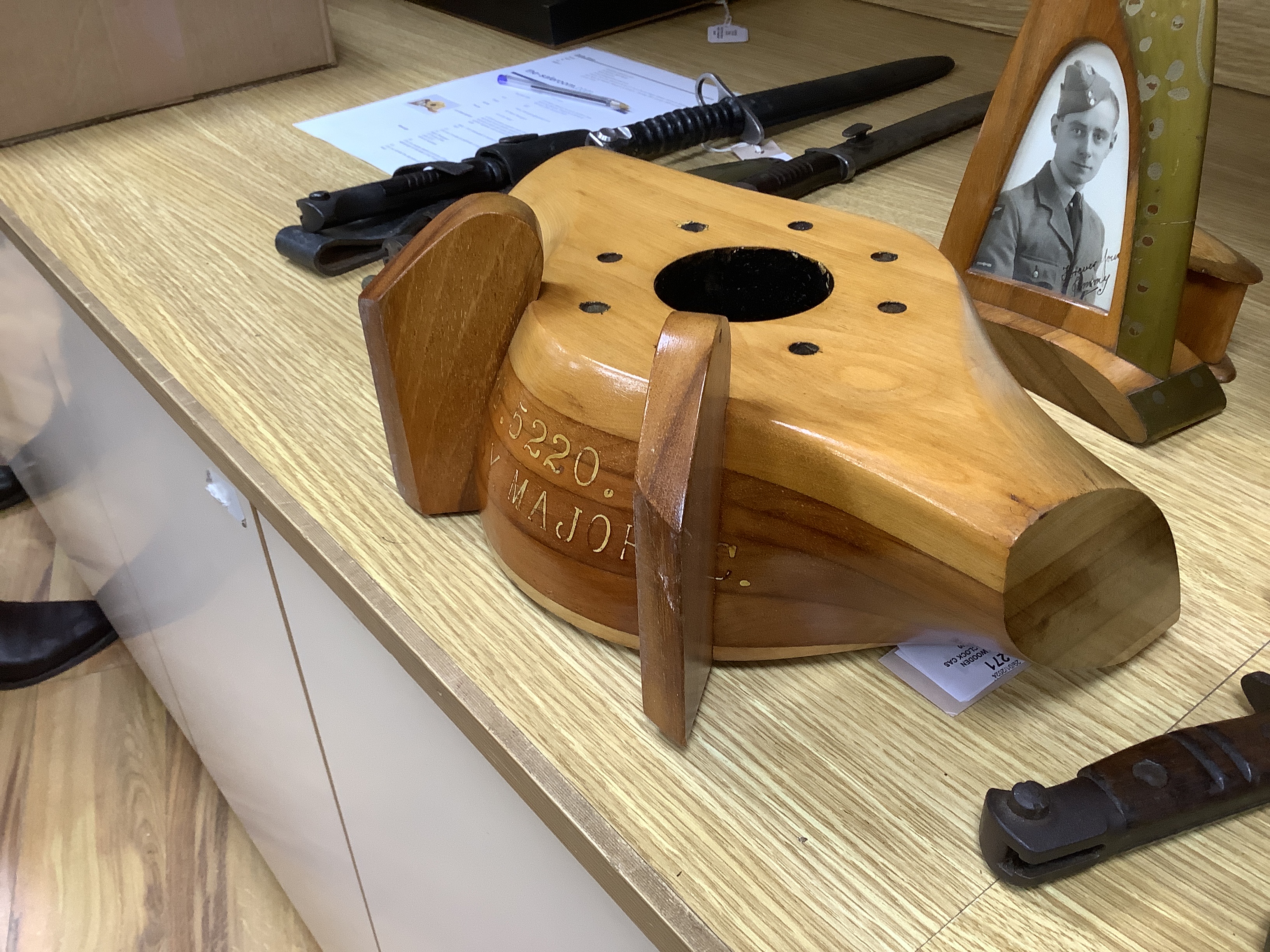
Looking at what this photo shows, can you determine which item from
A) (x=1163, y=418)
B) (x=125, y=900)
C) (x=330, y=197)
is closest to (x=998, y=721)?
(x=1163, y=418)

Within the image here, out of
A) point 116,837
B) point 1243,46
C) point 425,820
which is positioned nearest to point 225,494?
point 425,820

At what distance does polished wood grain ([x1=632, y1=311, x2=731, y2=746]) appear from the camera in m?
0.31

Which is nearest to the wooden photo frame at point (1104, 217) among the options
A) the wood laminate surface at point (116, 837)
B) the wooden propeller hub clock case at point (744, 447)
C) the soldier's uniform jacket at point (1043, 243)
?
the soldier's uniform jacket at point (1043, 243)

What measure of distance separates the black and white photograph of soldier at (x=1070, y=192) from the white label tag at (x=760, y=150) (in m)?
0.33

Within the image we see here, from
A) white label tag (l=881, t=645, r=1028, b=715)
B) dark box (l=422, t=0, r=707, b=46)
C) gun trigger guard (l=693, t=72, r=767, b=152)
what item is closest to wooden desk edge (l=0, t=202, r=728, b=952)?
white label tag (l=881, t=645, r=1028, b=715)

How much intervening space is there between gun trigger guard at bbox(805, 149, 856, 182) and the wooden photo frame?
21 cm

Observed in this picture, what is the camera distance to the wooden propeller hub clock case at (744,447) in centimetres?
32

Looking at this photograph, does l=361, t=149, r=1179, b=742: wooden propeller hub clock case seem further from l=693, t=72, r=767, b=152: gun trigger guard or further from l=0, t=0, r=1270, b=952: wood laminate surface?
l=693, t=72, r=767, b=152: gun trigger guard

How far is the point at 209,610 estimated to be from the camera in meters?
0.82

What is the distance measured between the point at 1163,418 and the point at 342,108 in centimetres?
79

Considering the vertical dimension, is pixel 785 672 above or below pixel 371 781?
above

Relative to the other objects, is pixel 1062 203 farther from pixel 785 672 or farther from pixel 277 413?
pixel 277 413

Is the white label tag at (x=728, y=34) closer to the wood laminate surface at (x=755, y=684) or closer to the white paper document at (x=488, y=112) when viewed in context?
the white paper document at (x=488, y=112)

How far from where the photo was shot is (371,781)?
615 millimetres
